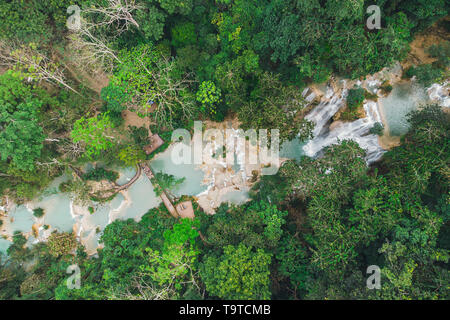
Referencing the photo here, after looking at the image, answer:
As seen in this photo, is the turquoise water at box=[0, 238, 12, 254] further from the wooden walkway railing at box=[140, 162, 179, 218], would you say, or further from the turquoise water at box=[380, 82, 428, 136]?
the turquoise water at box=[380, 82, 428, 136]

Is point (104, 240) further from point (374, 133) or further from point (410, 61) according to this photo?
point (410, 61)

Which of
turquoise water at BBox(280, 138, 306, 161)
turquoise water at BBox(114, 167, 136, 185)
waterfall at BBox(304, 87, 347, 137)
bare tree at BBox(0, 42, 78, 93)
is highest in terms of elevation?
bare tree at BBox(0, 42, 78, 93)

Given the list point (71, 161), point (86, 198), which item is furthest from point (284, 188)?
point (71, 161)

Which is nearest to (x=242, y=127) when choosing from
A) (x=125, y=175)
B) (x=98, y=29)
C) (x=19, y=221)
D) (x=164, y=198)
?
(x=164, y=198)

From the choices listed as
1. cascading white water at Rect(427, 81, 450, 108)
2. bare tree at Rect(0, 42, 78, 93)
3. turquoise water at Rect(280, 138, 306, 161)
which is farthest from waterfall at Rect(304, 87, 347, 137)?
bare tree at Rect(0, 42, 78, 93)

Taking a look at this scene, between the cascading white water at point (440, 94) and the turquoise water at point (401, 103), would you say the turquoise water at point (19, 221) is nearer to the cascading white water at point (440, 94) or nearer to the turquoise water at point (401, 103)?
the turquoise water at point (401, 103)

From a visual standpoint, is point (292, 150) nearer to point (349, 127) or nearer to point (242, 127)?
point (349, 127)
